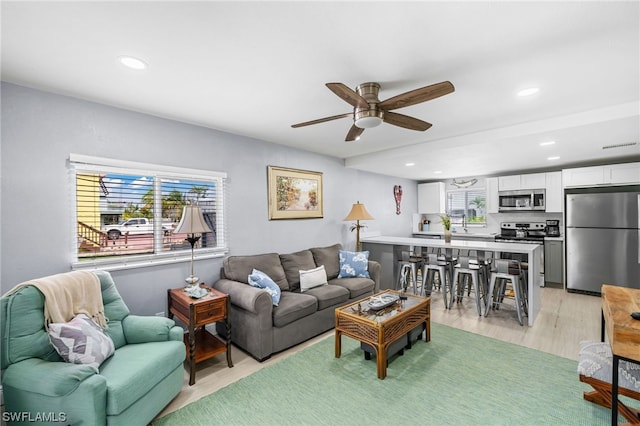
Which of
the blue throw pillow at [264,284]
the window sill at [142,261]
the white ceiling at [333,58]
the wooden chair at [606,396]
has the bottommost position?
the wooden chair at [606,396]

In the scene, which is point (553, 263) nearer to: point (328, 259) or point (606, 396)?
point (606, 396)

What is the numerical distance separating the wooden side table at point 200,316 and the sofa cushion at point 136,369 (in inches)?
9.6

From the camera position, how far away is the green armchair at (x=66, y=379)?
162cm

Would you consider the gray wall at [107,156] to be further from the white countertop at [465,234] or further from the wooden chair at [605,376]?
the white countertop at [465,234]

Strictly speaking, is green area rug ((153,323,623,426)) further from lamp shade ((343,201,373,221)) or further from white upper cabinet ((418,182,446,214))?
white upper cabinet ((418,182,446,214))

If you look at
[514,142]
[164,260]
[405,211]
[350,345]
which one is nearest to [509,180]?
[405,211]

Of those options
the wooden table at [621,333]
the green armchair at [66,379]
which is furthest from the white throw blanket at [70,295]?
the wooden table at [621,333]

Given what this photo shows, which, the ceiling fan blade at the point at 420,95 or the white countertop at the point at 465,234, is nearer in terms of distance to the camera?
the ceiling fan blade at the point at 420,95

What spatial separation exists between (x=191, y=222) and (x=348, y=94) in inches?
76.0

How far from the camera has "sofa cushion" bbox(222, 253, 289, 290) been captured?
3.38 metres

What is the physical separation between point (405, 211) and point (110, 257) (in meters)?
6.22

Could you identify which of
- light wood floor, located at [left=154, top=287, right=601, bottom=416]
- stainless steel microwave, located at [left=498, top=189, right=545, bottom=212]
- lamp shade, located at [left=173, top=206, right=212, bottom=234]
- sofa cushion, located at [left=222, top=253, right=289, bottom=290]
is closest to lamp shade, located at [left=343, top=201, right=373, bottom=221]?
sofa cushion, located at [left=222, top=253, right=289, bottom=290]

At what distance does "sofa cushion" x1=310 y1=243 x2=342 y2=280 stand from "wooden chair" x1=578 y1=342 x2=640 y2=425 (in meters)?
2.84

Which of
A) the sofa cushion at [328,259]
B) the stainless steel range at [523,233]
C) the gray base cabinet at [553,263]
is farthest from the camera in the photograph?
the stainless steel range at [523,233]
